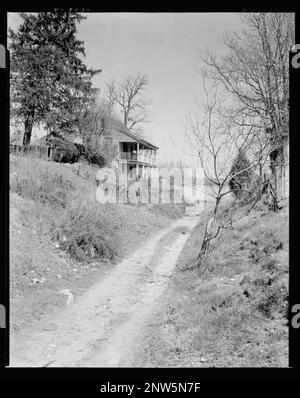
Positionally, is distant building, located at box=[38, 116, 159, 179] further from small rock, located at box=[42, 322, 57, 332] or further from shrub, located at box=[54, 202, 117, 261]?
small rock, located at box=[42, 322, 57, 332]

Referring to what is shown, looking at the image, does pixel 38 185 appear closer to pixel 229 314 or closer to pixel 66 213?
pixel 66 213

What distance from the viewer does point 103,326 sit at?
6.50m

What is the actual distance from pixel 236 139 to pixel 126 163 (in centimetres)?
1562

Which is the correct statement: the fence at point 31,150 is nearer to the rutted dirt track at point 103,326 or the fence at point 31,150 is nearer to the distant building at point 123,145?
the distant building at point 123,145

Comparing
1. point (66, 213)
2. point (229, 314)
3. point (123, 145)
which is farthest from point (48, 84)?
point (229, 314)

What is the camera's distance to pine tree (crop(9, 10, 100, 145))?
12.6m

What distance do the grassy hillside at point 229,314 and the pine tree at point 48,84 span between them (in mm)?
7582

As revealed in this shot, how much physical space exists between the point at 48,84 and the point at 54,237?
7.81 m

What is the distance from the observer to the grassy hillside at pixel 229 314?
4.61m

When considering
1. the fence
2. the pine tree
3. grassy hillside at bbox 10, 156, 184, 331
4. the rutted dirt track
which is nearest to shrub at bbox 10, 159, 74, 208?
grassy hillside at bbox 10, 156, 184, 331

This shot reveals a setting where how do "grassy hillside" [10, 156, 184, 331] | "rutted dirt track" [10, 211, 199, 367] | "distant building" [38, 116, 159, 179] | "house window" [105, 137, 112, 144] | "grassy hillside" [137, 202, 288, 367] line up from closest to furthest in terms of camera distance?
"grassy hillside" [137, 202, 288, 367] → "rutted dirt track" [10, 211, 199, 367] → "grassy hillside" [10, 156, 184, 331] → "distant building" [38, 116, 159, 179] → "house window" [105, 137, 112, 144]

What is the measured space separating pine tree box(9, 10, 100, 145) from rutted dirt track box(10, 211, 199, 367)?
691 centimetres
